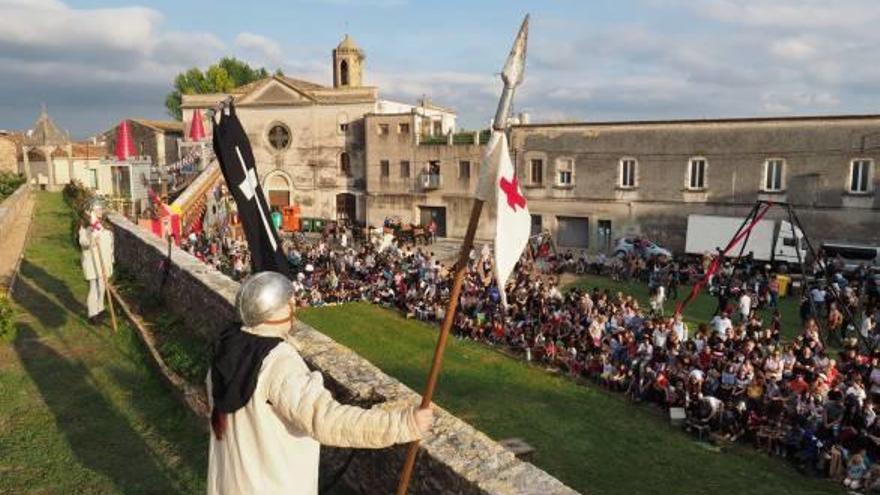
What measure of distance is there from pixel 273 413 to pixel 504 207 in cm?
144

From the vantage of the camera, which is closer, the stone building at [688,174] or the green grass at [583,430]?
the green grass at [583,430]

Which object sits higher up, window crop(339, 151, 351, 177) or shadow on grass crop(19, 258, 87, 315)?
window crop(339, 151, 351, 177)

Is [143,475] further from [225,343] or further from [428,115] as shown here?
[428,115]

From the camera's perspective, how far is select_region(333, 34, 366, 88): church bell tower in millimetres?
46875

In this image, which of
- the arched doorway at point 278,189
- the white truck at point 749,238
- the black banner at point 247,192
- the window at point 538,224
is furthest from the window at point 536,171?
the black banner at point 247,192

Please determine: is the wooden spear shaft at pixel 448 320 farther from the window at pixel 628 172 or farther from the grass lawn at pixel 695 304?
the window at pixel 628 172

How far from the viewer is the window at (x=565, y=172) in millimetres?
32969

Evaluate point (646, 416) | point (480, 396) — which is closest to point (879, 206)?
point (646, 416)

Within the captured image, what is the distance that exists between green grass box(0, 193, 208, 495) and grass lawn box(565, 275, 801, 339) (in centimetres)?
1392

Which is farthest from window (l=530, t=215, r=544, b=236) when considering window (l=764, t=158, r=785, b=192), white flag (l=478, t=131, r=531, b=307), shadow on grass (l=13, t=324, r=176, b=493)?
white flag (l=478, t=131, r=531, b=307)

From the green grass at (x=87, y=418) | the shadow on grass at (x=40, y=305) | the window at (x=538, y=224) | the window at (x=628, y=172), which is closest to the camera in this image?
the green grass at (x=87, y=418)

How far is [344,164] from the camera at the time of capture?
Result: 1649 inches

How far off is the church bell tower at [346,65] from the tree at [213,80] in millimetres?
20605

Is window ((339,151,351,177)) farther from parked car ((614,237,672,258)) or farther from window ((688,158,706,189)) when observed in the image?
window ((688,158,706,189))
